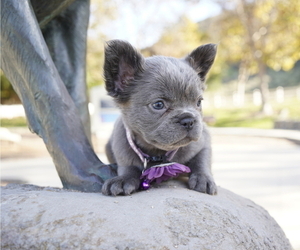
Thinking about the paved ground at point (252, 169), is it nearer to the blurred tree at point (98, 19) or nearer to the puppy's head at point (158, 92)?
the puppy's head at point (158, 92)

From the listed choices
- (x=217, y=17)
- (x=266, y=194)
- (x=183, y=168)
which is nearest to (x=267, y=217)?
(x=183, y=168)

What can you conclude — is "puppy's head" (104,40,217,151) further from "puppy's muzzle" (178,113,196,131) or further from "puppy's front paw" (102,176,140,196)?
"puppy's front paw" (102,176,140,196)

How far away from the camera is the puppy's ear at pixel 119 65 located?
101 inches

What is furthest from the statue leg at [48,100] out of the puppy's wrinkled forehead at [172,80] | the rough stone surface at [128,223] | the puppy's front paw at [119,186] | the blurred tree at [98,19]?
the blurred tree at [98,19]

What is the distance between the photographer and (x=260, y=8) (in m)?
19.0

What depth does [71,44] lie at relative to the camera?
3525 mm

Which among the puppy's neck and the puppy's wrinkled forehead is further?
the puppy's neck

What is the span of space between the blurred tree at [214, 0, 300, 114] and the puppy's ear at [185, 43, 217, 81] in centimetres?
1714

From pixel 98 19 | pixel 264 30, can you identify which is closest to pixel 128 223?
pixel 98 19

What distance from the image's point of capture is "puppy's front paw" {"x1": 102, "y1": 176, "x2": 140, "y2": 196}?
2.35m

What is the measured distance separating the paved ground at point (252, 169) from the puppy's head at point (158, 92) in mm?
1907

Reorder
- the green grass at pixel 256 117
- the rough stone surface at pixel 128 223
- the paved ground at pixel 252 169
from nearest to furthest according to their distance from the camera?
the rough stone surface at pixel 128 223, the paved ground at pixel 252 169, the green grass at pixel 256 117

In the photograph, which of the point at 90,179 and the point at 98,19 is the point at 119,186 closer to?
the point at 90,179

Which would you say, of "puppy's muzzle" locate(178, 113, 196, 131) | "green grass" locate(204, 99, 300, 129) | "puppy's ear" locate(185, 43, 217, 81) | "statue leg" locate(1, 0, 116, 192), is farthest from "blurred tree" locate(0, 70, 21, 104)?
"puppy's muzzle" locate(178, 113, 196, 131)
